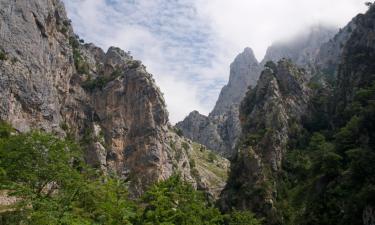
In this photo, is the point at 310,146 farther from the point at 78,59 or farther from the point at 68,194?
the point at 78,59

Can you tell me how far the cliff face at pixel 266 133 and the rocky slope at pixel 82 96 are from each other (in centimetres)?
2296

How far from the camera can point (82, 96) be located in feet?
397

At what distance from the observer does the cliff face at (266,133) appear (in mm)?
78500

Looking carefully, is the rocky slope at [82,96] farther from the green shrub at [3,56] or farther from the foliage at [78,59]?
the green shrub at [3,56]

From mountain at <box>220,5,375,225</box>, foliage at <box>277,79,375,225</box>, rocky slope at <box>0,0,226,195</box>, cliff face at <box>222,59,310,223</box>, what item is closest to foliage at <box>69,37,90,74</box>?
rocky slope at <box>0,0,226,195</box>

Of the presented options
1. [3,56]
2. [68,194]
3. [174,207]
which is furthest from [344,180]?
[3,56]

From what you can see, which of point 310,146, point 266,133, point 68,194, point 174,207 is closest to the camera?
point 68,194

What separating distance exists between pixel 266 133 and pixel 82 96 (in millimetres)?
53682

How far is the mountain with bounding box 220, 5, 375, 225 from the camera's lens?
52.2 metres

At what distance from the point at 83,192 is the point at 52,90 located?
72.1m

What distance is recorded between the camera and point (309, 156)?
81688 millimetres

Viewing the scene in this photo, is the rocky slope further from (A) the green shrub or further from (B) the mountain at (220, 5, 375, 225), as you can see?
(B) the mountain at (220, 5, 375, 225)

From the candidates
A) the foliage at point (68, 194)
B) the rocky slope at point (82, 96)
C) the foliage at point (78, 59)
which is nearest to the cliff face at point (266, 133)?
the rocky slope at point (82, 96)

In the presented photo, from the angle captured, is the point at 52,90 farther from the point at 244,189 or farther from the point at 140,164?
the point at 244,189
